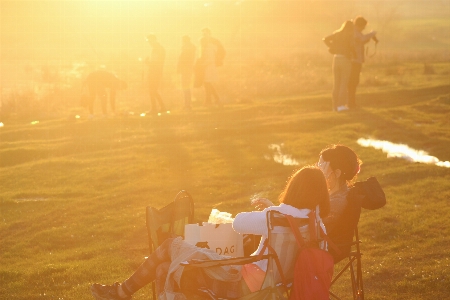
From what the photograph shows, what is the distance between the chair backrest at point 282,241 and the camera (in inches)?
175

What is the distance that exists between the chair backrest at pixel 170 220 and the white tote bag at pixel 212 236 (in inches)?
10.2

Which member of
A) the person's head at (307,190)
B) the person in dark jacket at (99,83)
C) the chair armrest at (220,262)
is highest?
the person in dark jacket at (99,83)

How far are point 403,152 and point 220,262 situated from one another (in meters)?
8.75

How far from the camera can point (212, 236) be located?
206 inches

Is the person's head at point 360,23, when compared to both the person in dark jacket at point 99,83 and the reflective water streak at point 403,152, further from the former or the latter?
the person in dark jacket at point 99,83

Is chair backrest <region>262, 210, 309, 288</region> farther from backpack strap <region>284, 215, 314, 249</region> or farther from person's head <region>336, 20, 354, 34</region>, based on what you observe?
person's head <region>336, 20, 354, 34</region>

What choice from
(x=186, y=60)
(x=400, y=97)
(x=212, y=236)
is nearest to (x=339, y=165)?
(x=212, y=236)

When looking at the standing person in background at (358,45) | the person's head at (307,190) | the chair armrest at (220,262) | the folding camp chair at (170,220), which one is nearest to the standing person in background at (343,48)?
the standing person in background at (358,45)

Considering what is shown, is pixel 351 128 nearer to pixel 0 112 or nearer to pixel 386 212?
pixel 386 212

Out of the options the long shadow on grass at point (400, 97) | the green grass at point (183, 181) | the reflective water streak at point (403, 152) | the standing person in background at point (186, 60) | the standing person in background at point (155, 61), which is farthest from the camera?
the long shadow on grass at point (400, 97)

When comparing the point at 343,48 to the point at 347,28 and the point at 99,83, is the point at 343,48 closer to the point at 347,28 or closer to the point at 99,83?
the point at 347,28

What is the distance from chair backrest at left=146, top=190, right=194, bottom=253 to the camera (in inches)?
213

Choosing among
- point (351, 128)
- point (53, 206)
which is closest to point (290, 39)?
point (351, 128)

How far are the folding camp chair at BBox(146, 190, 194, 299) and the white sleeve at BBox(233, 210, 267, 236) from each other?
0.99 metres
